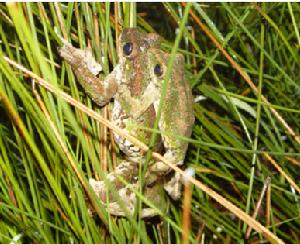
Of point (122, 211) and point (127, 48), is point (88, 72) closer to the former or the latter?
point (127, 48)

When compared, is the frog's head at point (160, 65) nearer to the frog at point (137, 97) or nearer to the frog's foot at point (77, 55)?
the frog at point (137, 97)

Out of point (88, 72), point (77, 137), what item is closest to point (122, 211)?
point (77, 137)

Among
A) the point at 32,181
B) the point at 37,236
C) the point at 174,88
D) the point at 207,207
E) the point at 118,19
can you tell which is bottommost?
the point at 207,207

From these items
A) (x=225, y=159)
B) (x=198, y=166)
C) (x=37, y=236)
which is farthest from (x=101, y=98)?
(x=225, y=159)

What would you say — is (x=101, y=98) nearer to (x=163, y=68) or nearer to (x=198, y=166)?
(x=163, y=68)

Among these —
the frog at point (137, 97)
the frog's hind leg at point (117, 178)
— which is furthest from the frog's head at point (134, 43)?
the frog's hind leg at point (117, 178)

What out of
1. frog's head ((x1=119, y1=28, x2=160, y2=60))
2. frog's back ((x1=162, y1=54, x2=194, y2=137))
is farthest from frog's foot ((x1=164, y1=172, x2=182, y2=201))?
frog's head ((x1=119, y1=28, x2=160, y2=60))

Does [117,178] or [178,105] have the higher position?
[178,105]
